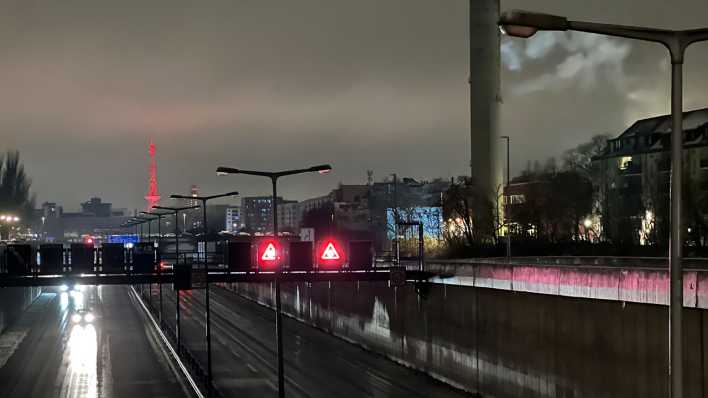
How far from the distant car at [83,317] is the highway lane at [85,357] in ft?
0.35

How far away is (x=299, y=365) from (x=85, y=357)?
1706cm

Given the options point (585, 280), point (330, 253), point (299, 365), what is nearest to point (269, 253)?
point (330, 253)

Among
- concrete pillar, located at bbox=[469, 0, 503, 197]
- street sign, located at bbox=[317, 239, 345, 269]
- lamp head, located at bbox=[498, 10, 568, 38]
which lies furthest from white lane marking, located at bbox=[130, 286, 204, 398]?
concrete pillar, located at bbox=[469, 0, 503, 197]

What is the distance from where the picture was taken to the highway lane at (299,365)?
151 feet

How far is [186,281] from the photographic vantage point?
45969mm

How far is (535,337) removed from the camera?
3731cm

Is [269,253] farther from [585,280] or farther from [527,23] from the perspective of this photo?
[527,23]

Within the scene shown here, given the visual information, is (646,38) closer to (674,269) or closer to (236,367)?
(674,269)

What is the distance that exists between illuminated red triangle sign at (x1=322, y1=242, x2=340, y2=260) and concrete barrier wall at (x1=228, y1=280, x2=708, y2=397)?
20.7 feet

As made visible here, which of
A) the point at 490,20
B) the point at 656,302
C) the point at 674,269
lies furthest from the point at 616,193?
the point at 674,269

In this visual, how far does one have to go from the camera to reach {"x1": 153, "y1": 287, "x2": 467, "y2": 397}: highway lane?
46094 millimetres

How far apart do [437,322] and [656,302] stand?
73.8ft

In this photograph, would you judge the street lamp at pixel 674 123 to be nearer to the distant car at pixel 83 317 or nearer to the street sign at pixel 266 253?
the street sign at pixel 266 253

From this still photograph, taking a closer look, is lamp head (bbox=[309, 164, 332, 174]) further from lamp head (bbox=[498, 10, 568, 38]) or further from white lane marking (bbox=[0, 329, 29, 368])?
white lane marking (bbox=[0, 329, 29, 368])
